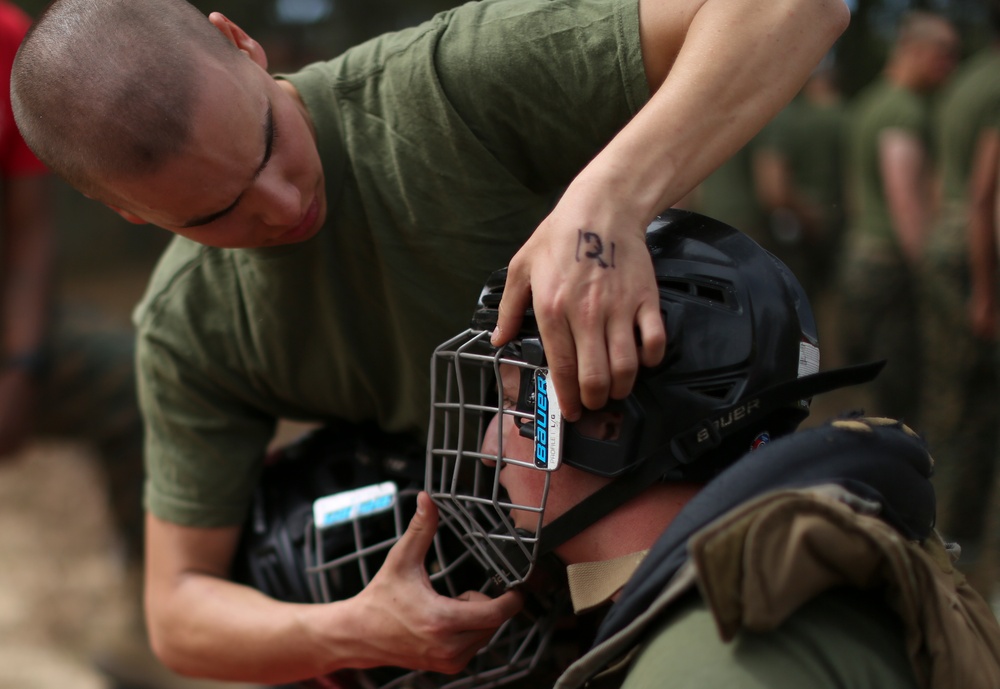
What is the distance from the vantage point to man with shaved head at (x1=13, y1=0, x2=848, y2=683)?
148 cm

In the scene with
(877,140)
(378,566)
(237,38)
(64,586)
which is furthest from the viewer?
(877,140)

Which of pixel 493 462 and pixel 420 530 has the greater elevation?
pixel 493 462

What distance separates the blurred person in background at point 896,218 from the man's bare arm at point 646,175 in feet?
→ 11.8

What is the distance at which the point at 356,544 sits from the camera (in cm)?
200

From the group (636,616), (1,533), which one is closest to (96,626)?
(1,533)

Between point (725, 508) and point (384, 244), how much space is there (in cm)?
89

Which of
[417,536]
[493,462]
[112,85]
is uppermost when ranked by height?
[112,85]

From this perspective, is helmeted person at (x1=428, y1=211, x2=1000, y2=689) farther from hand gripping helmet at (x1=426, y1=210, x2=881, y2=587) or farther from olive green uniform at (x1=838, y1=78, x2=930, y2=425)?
olive green uniform at (x1=838, y1=78, x2=930, y2=425)

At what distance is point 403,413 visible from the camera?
2115 millimetres

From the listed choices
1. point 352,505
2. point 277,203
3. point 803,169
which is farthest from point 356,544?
point 803,169

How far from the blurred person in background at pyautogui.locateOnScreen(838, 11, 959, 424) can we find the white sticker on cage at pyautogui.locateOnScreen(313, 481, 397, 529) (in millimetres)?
3466

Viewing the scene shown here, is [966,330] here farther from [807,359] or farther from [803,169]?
[803,169]

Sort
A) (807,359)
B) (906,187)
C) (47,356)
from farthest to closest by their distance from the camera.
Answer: (906,187)
(47,356)
(807,359)

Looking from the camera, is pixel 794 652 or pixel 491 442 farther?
pixel 491 442
